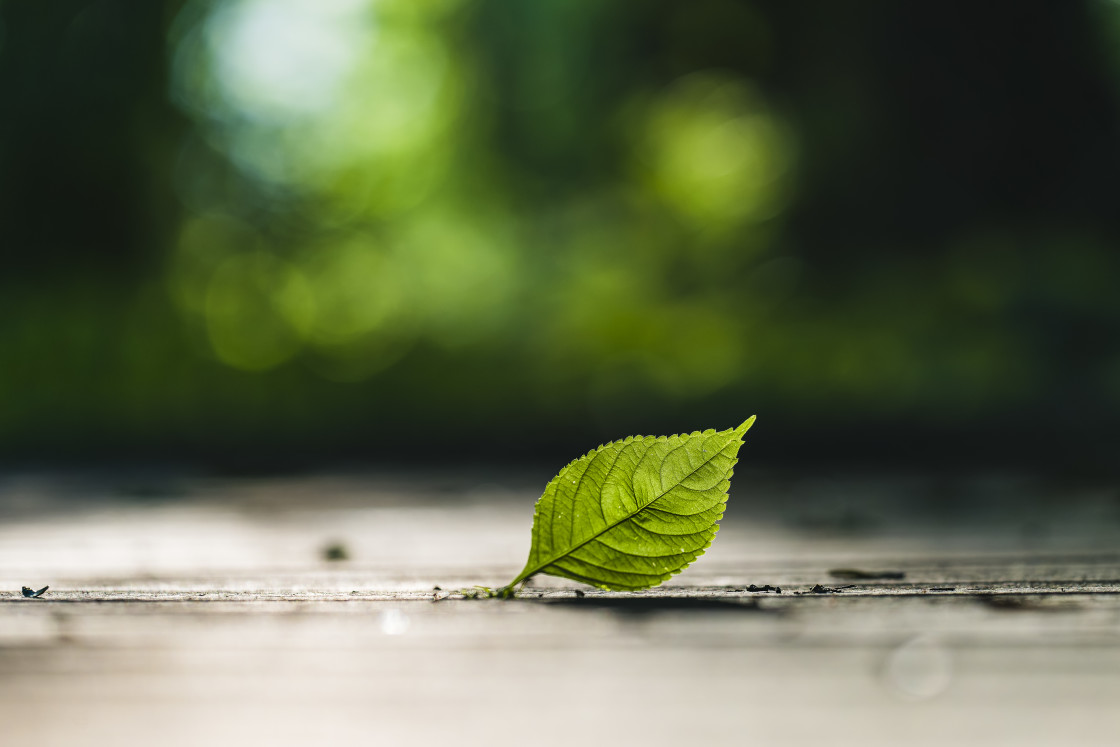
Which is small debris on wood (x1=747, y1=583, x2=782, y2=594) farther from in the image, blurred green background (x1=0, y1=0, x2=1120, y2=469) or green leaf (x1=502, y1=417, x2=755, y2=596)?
blurred green background (x1=0, y1=0, x2=1120, y2=469)

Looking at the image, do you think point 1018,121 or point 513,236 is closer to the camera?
point 1018,121

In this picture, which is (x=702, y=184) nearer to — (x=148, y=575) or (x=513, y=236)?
(x=513, y=236)

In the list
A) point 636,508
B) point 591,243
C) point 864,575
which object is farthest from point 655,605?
point 591,243

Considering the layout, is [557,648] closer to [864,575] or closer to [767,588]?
[767,588]

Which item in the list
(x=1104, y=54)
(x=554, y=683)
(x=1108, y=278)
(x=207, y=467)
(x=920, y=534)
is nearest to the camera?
(x=554, y=683)

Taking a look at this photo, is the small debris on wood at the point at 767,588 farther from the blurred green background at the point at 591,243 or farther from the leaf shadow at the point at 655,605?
the blurred green background at the point at 591,243

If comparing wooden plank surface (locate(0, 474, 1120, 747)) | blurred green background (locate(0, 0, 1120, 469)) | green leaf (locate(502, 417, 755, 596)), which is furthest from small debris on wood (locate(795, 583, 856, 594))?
blurred green background (locate(0, 0, 1120, 469))

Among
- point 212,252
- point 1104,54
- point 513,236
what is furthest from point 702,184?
point 212,252
